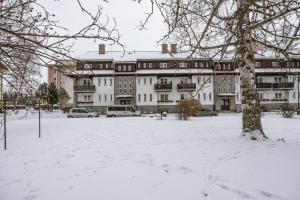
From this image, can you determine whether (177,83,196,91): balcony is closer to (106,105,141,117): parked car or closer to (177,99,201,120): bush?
(106,105,141,117): parked car

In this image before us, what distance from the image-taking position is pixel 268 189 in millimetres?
4219

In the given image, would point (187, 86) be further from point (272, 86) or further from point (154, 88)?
point (272, 86)

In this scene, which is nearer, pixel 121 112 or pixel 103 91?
pixel 121 112

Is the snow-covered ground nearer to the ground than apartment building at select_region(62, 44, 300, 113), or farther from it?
nearer to the ground

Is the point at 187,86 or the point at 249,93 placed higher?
the point at 187,86

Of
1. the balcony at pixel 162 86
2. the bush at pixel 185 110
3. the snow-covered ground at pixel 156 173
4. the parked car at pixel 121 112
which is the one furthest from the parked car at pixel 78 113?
the snow-covered ground at pixel 156 173

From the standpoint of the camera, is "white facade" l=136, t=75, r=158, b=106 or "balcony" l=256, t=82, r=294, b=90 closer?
"balcony" l=256, t=82, r=294, b=90

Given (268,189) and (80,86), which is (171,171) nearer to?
(268,189)

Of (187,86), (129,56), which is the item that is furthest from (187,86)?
(129,56)

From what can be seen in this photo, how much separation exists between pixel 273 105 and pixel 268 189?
5056cm

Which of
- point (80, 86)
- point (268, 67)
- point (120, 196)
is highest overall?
point (268, 67)

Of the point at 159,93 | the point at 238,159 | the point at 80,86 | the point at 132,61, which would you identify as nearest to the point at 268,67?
the point at 159,93

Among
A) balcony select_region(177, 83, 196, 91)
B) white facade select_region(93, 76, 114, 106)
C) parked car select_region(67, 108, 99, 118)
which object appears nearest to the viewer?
parked car select_region(67, 108, 99, 118)

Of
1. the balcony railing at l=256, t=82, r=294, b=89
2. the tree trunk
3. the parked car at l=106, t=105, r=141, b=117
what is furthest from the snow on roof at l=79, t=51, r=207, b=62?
the tree trunk
